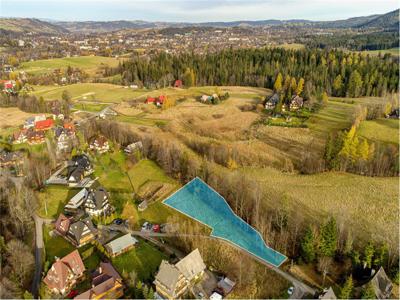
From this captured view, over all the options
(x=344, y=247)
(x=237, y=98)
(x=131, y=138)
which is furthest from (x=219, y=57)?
(x=344, y=247)

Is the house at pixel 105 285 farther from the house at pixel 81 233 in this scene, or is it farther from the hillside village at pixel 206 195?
the house at pixel 81 233

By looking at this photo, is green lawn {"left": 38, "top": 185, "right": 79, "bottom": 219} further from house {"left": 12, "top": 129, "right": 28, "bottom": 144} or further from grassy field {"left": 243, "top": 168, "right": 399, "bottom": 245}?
grassy field {"left": 243, "top": 168, "right": 399, "bottom": 245}

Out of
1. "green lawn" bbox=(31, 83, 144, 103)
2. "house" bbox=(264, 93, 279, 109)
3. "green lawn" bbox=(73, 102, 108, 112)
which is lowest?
"green lawn" bbox=(73, 102, 108, 112)

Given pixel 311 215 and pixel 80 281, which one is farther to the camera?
pixel 311 215

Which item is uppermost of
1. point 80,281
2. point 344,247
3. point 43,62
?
point 43,62

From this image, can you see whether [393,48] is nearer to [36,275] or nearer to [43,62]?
[43,62]

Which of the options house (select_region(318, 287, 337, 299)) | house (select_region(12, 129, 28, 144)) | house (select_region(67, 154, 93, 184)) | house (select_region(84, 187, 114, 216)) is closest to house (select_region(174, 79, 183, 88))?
house (select_region(12, 129, 28, 144))

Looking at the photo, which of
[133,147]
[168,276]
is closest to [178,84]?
[133,147]
